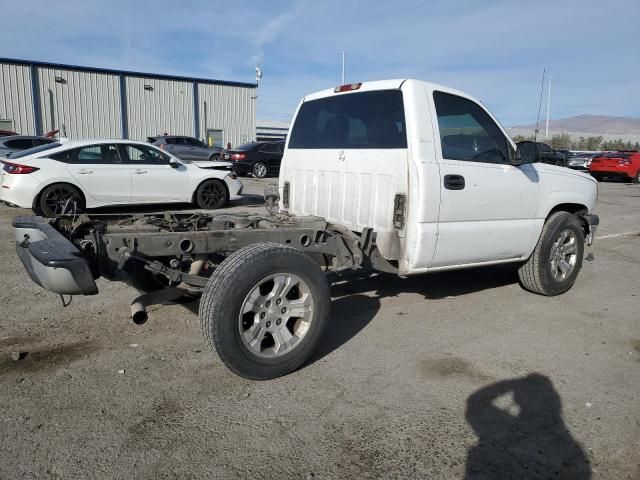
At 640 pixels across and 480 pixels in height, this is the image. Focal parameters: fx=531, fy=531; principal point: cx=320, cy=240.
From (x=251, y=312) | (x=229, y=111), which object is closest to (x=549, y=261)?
(x=251, y=312)

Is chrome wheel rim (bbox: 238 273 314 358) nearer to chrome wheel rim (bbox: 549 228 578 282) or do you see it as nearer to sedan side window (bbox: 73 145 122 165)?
chrome wheel rim (bbox: 549 228 578 282)

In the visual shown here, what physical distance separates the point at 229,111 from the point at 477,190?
33.3 metres

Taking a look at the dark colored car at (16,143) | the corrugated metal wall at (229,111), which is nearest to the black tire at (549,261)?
the dark colored car at (16,143)

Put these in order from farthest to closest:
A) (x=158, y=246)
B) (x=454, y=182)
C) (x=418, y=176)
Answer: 1. (x=454, y=182)
2. (x=418, y=176)
3. (x=158, y=246)

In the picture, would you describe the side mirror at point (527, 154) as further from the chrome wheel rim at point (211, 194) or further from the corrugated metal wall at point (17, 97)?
the corrugated metal wall at point (17, 97)

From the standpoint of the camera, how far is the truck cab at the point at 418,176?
4.17 meters

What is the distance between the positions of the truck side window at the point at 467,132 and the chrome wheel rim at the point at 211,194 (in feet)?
26.4

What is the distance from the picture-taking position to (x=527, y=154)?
4.70 meters

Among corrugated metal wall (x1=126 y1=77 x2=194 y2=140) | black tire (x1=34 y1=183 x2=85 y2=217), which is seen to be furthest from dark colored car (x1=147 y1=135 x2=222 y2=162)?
black tire (x1=34 y1=183 x2=85 y2=217)

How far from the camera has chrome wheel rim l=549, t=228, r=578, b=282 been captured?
5520 millimetres

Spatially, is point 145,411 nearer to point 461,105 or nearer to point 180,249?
point 180,249

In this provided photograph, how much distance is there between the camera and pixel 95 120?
3045 centimetres

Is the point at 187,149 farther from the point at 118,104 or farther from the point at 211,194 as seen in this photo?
the point at 211,194

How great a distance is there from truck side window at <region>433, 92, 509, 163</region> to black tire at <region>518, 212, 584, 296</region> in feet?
3.37
